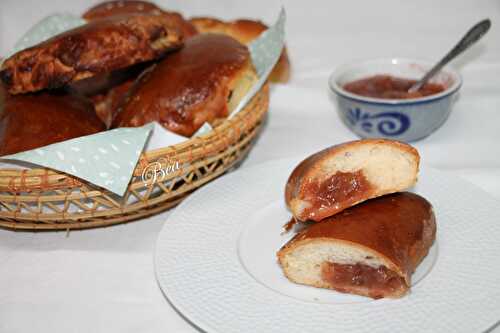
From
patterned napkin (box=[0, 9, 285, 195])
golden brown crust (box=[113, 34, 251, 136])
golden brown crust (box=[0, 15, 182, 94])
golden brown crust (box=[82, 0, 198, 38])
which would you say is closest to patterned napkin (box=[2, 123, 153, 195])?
patterned napkin (box=[0, 9, 285, 195])

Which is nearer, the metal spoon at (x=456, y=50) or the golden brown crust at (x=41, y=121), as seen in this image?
the golden brown crust at (x=41, y=121)

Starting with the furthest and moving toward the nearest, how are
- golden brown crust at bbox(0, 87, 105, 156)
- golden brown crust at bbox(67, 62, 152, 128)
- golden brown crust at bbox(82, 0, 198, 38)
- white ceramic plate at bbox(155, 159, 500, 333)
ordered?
golden brown crust at bbox(82, 0, 198, 38), golden brown crust at bbox(67, 62, 152, 128), golden brown crust at bbox(0, 87, 105, 156), white ceramic plate at bbox(155, 159, 500, 333)

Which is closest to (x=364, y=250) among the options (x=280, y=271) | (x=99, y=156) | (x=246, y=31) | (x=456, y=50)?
(x=280, y=271)

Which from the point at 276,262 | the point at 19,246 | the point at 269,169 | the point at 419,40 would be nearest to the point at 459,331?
the point at 276,262

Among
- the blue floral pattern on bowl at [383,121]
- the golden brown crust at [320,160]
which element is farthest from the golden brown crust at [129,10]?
the golden brown crust at [320,160]

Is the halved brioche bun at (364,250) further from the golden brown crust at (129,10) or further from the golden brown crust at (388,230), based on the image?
the golden brown crust at (129,10)

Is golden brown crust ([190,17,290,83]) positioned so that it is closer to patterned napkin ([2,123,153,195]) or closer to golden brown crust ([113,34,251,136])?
golden brown crust ([113,34,251,136])

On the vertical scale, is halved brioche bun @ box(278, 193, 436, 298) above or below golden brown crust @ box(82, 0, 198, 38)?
below
